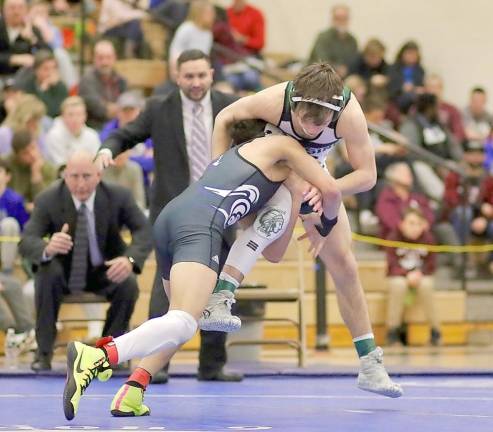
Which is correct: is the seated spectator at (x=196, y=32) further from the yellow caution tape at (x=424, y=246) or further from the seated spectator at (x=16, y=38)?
the yellow caution tape at (x=424, y=246)

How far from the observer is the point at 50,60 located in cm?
1283

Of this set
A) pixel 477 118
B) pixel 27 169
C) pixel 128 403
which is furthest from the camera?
pixel 477 118

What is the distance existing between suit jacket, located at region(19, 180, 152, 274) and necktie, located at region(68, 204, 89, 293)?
4 centimetres

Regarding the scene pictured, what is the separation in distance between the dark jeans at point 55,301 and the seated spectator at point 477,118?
643 centimetres

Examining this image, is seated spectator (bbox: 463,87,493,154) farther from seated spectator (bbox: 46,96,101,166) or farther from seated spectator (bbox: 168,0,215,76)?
seated spectator (bbox: 46,96,101,166)

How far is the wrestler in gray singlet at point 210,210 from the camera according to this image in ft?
20.4

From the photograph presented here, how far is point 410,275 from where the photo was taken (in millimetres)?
12609

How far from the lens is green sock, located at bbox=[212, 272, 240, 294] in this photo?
649 cm

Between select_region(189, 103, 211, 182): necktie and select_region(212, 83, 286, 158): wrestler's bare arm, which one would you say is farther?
select_region(189, 103, 211, 182): necktie

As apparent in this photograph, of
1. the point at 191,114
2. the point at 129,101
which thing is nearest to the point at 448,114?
the point at 129,101

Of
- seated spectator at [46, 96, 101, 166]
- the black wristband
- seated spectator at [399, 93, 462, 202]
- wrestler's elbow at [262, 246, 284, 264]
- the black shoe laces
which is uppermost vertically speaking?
seated spectator at [399, 93, 462, 202]

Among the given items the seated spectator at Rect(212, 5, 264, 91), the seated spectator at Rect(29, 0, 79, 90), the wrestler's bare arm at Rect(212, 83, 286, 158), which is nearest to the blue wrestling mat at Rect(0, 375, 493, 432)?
the wrestler's bare arm at Rect(212, 83, 286, 158)

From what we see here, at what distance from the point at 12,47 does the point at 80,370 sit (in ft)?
26.0

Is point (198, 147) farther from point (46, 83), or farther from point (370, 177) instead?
point (46, 83)
